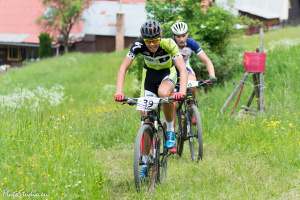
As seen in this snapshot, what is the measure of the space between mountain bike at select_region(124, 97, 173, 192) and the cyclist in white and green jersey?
28cm

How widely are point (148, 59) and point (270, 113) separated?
5.16 meters

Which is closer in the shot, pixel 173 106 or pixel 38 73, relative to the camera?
pixel 173 106

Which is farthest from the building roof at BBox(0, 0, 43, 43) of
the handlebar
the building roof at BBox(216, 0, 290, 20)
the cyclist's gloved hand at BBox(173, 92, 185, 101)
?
the cyclist's gloved hand at BBox(173, 92, 185, 101)

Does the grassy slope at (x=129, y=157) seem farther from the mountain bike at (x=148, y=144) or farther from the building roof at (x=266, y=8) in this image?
the building roof at (x=266, y=8)

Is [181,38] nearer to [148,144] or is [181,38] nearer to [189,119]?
[189,119]

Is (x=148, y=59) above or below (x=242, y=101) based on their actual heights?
above

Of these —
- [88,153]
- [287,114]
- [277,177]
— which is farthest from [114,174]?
[287,114]

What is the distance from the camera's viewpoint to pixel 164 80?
344 inches

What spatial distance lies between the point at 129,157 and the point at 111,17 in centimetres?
4916

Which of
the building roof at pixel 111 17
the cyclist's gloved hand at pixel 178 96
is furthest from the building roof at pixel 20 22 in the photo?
the cyclist's gloved hand at pixel 178 96

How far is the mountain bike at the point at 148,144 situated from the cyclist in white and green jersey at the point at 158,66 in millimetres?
276

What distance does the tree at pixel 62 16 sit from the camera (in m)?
56.2

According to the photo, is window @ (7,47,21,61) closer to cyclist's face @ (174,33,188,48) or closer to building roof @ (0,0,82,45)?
building roof @ (0,0,82,45)

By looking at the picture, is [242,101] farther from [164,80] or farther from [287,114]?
[164,80]
